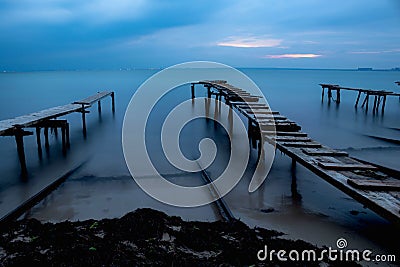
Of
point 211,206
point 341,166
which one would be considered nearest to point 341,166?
point 341,166

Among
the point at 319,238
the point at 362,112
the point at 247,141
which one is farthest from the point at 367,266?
the point at 362,112

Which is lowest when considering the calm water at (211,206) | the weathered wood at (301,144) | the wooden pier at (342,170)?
the calm water at (211,206)

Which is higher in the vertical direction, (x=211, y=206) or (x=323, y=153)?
(x=323, y=153)

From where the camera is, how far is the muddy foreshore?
11.5 feet

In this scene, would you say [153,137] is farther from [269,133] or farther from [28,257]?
[28,257]

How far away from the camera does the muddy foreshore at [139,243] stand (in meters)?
3.51

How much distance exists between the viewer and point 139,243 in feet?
12.8

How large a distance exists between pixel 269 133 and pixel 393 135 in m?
8.01

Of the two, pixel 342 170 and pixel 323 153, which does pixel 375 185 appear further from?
pixel 323 153

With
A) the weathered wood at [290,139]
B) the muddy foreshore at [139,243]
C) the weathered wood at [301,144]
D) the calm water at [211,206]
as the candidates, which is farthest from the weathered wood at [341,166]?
the weathered wood at [290,139]

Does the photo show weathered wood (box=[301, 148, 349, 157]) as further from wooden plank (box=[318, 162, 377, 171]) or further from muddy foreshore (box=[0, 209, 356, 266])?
muddy foreshore (box=[0, 209, 356, 266])

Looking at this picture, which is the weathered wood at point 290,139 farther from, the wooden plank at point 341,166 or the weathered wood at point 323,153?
the wooden plank at point 341,166

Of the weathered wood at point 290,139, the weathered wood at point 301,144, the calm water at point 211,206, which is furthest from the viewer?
the weathered wood at point 290,139

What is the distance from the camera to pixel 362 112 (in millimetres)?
19281
